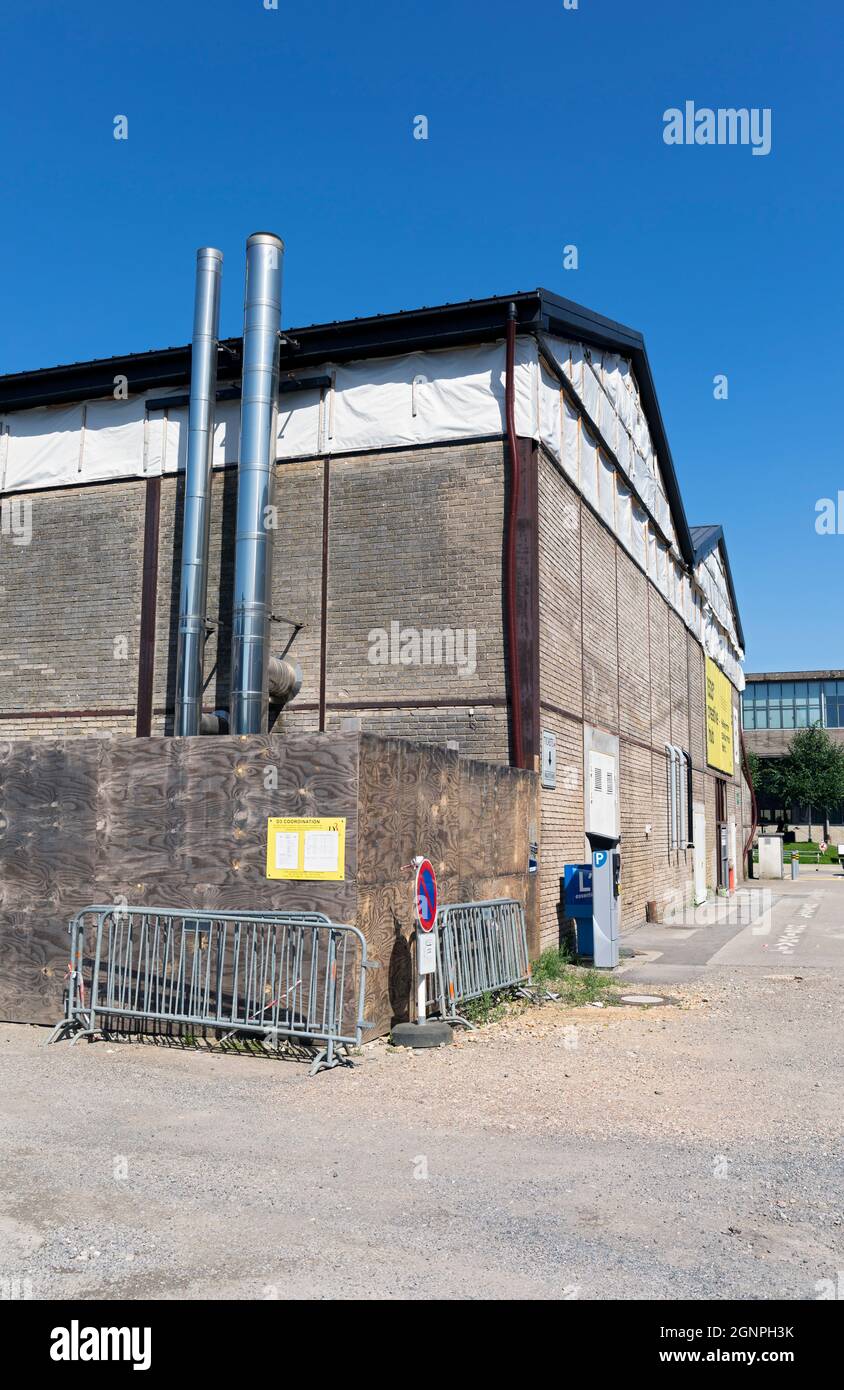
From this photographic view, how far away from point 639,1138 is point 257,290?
1219 centimetres

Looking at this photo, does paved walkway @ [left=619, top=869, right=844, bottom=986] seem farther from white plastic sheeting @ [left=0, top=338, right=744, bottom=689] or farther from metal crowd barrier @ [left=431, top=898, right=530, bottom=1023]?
white plastic sheeting @ [left=0, top=338, right=744, bottom=689]

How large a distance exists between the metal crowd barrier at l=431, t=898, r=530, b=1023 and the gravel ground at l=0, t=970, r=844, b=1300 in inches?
26.8

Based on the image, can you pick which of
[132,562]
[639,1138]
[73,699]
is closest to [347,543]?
[132,562]

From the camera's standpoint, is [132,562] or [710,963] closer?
[710,963]

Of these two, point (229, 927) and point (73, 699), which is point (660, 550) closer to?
point (73, 699)

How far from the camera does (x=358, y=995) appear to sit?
8797 millimetres

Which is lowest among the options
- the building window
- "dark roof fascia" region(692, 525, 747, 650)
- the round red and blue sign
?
the round red and blue sign

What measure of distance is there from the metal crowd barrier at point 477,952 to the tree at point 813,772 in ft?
214

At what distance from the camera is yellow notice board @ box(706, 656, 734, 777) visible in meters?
32.6

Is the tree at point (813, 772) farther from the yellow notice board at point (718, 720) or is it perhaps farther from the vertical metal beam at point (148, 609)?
the vertical metal beam at point (148, 609)

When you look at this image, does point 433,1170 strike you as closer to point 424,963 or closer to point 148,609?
point 424,963

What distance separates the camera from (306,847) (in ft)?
30.3

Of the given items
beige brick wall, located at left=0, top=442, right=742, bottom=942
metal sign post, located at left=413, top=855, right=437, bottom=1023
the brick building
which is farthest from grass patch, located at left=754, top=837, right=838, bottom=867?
metal sign post, located at left=413, top=855, right=437, bottom=1023

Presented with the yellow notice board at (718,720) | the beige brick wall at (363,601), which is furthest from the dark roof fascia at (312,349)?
the yellow notice board at (718,720)
